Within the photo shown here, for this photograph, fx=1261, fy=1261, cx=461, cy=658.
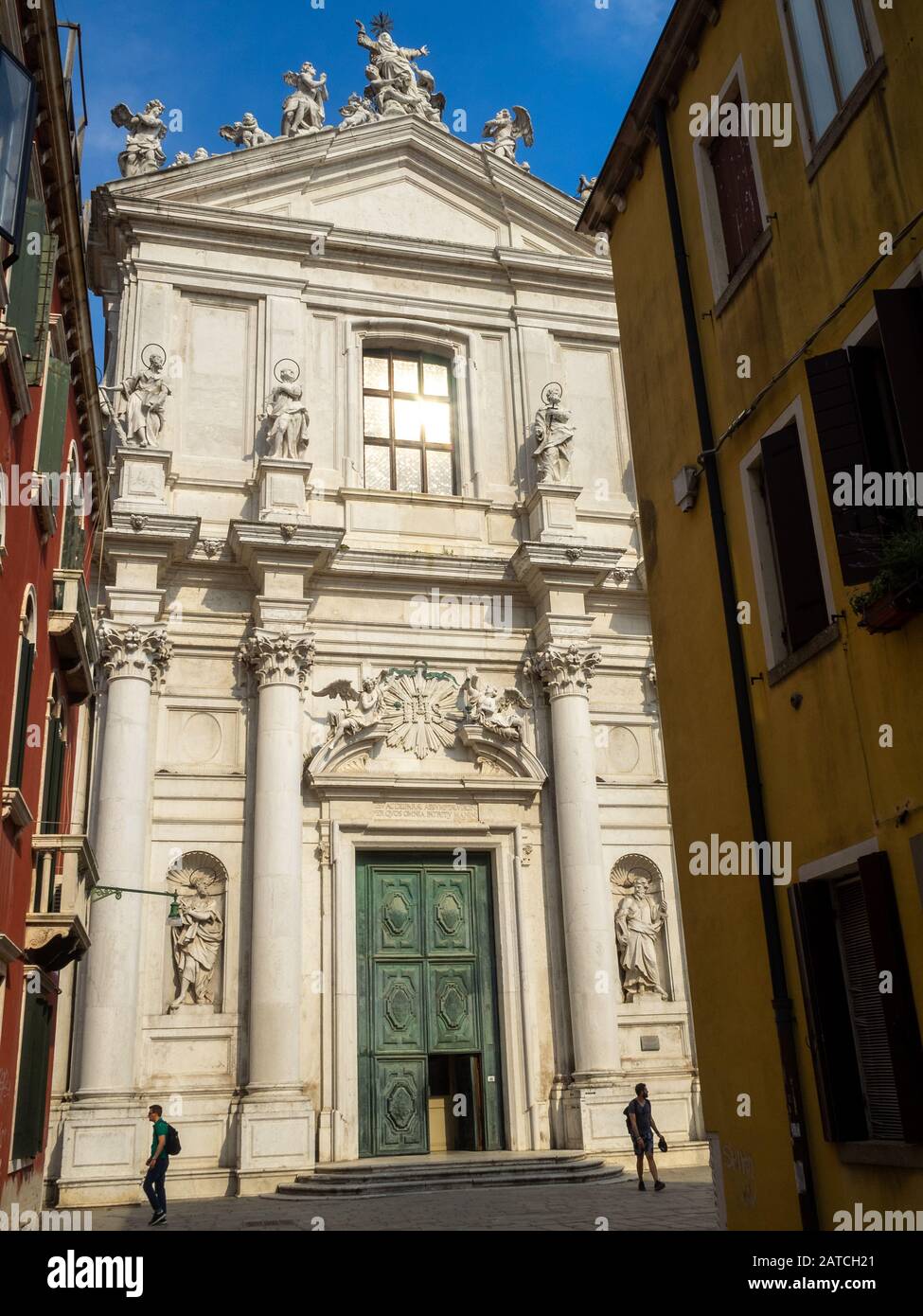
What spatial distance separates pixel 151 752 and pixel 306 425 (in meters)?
6.46

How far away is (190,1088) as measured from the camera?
18.5m

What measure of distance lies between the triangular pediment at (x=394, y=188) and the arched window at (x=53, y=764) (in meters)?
12.8

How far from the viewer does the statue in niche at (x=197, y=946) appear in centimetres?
1898

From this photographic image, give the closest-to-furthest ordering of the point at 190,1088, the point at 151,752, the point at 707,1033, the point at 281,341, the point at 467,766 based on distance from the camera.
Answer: the point at 707,1033, the point at 190,1088, the point at 151,752, the point at 467,766, the point at 281,341

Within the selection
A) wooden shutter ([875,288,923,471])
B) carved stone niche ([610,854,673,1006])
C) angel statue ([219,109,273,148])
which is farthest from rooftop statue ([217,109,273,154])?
wooden shutter ([875,288,923,471])

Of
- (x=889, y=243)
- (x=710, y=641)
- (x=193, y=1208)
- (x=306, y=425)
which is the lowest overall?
(x=193, y=1208)

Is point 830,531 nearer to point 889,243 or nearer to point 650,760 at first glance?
point 889,243

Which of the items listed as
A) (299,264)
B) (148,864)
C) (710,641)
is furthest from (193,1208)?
(299,264)

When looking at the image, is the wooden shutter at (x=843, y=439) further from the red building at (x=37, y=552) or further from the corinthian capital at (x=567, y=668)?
the corinthian capital at (x=567, y=668)

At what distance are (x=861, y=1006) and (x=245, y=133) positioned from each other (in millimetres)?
22618

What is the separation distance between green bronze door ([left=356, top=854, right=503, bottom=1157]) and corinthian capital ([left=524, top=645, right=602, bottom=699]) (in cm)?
329

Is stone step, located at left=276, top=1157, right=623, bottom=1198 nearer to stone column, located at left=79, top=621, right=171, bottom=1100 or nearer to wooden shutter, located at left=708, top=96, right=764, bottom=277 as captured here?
stone column, located at left=79, top=621, right=171, bottom=1100
